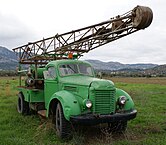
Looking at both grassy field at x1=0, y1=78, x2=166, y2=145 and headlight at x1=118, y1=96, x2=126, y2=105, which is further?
headlight at x1=118, y1=96, x2=126, y2=105

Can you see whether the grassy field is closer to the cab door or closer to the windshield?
the cab door

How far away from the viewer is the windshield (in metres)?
8.56

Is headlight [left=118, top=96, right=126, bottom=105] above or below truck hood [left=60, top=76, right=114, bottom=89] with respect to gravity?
below

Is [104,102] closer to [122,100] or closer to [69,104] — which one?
[122,100]

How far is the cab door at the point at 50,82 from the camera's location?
28.3ft

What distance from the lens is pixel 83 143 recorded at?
276 inches

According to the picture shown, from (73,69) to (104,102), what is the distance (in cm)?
190

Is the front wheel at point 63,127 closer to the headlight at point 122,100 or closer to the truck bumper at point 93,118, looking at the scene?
the truck bumper at point 93,118

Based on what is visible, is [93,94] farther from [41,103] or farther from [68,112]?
[41,103]

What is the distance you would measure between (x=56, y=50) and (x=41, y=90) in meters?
1.73

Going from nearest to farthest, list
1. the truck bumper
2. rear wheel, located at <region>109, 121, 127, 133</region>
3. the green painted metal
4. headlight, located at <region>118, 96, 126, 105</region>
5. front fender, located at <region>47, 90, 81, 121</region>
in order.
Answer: the truck bumper, front fender, located at <region>47, 90, 81, 121</region>, the green painted metal, headlight, located at <region>118, 96, 126, 105</region>, rear wheel, located at <region>109, 121, 127, 133</region>

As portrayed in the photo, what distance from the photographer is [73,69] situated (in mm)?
8641

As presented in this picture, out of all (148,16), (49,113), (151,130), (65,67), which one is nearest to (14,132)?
(49,113)

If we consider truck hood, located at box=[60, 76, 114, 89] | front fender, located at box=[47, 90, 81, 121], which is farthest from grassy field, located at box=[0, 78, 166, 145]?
truck hood, located at box=[60, 76, 114, 89]
